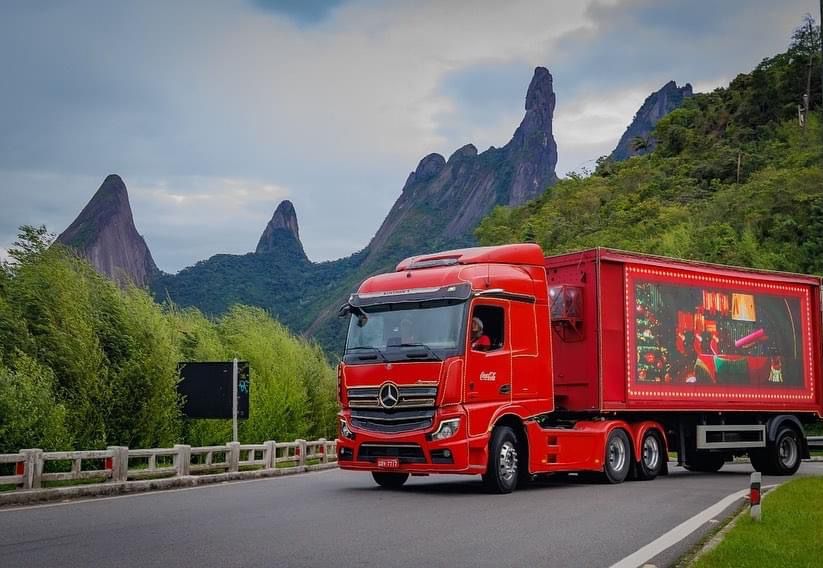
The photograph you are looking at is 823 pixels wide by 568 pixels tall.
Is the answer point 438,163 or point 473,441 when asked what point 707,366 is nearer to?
point 473,441

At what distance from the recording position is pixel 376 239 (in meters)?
176

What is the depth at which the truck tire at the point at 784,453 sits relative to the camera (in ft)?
73.3

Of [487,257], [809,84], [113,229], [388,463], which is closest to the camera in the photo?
[388,463]

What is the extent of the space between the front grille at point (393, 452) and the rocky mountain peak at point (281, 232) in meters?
158

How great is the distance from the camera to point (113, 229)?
399 feet

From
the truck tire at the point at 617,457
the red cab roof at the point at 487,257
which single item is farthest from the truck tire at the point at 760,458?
the red cab roof at the point at 487,257

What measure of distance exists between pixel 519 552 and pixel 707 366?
1236 centimetres

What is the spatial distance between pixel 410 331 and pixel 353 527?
542cm

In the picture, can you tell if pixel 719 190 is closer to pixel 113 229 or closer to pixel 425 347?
pixel 425 347

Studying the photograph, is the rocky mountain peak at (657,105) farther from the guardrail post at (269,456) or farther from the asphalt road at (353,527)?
the asphalt road at (353,527)

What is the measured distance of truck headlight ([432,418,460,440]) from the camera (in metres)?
15.5

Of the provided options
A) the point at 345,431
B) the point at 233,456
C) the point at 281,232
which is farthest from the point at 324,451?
the point at 281,232

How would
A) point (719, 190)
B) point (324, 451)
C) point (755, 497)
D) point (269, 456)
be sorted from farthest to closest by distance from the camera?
point (719, 190) → point (324, 451) → point (269, 456) → point (755, 497)

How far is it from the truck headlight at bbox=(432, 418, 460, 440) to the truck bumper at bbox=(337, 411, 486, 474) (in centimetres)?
5
